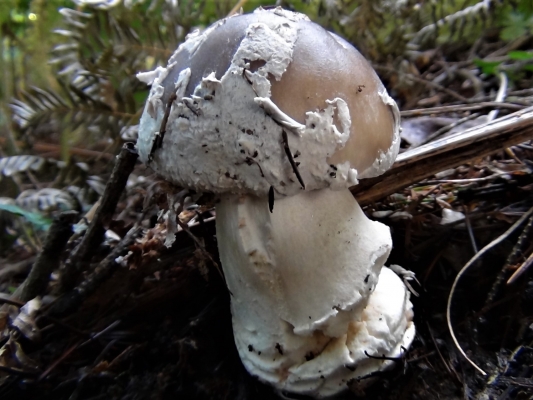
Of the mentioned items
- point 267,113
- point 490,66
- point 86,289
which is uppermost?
point 267,113

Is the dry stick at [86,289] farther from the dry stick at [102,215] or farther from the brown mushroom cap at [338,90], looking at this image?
the brown mushroom cap at [338,90]

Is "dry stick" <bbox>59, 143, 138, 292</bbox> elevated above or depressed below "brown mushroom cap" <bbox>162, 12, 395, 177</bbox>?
below

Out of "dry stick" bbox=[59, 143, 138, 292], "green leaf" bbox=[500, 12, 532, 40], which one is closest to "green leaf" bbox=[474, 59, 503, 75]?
"green leaf" bbox=[500, 12, 532, 40]

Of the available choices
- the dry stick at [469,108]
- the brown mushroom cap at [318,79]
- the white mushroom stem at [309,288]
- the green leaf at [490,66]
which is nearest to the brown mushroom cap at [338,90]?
the brown mushroom cap at [318,79]

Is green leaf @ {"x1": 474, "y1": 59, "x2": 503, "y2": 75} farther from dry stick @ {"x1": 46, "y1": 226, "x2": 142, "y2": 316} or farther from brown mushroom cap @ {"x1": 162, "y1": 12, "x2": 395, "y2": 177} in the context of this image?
dry stick @ {"x1": 46, "y1": 226, "x2": 142, "y2": 316}

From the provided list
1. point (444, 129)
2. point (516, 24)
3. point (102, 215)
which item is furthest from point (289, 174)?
point (516, 24)

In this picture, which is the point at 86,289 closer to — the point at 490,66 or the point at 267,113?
the point at 267,113
